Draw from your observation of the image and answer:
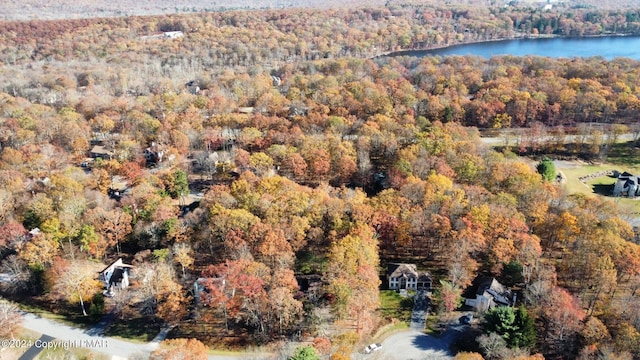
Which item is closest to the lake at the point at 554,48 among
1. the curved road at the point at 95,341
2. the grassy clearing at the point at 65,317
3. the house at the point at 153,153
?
the house at the point at 153,153

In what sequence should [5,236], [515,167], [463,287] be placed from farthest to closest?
[515,167] → [5,236] → [463,287]

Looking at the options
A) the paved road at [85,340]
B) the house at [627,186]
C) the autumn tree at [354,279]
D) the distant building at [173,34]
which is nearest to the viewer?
the paved road at [85,340]

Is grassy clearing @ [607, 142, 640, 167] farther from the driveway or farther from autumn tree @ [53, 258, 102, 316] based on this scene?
autumn tree @ [53, 258, 102, 316]

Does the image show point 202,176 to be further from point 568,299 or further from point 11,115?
Answer: point 568,299

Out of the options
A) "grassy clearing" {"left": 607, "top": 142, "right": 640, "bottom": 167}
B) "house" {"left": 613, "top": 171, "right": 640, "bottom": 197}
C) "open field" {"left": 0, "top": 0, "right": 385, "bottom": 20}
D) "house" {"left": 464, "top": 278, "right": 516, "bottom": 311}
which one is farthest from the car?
"open field" {"left": 0, "top": 0, "right": 385, "bottom": 20}

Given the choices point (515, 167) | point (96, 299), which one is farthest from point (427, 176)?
point (96, 299)

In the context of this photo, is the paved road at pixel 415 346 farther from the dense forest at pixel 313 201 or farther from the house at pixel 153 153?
the house at pixel 153 153
